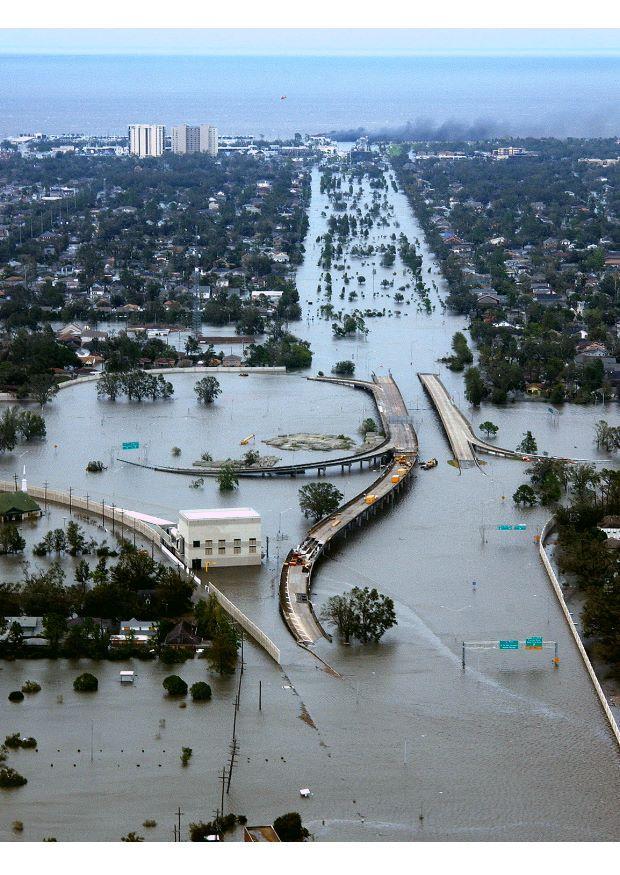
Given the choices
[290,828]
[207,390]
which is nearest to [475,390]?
[207,390]

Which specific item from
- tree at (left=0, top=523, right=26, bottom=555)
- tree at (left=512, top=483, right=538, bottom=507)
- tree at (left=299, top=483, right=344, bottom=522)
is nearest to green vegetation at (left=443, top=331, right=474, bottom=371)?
tree at (left=512, top=483, right=538, bottom=507)

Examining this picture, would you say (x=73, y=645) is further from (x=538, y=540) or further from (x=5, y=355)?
(x=5, y=355)

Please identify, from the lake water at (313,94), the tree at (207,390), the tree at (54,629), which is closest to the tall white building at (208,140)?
the lake water at (313,94)

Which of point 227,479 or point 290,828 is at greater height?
point 290,828

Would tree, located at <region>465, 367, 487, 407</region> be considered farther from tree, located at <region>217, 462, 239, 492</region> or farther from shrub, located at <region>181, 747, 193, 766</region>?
shrub, located at <region>181, 747, 193, 766</region>

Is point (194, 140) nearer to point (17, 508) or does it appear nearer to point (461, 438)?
point (461, 438)

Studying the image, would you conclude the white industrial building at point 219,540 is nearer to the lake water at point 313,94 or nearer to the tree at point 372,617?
the tree at point 372,617
